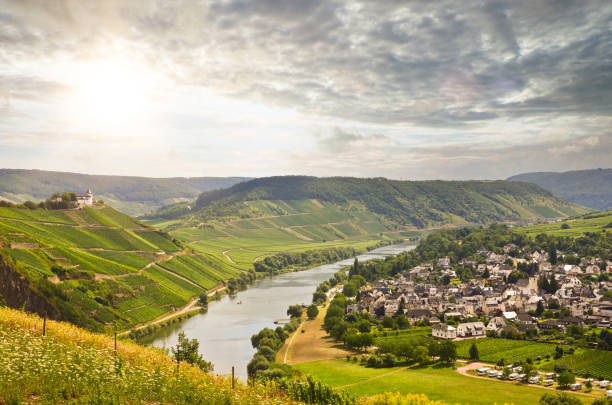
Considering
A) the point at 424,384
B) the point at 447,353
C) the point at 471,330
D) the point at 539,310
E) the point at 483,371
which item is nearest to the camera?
the point at 424,384

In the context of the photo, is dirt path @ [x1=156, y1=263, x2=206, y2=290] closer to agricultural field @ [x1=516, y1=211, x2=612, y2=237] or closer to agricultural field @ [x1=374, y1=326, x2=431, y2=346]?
agricultural field @ [x1=374, y1=326, x2=431, y2=346]

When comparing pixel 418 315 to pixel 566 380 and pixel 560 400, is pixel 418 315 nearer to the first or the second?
pixel 566 380

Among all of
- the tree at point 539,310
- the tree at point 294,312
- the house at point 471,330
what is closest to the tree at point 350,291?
the tree at point 294,312

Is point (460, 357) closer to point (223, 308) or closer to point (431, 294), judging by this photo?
point (431, 294)

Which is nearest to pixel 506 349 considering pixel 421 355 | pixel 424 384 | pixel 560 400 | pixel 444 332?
pixel 444 332

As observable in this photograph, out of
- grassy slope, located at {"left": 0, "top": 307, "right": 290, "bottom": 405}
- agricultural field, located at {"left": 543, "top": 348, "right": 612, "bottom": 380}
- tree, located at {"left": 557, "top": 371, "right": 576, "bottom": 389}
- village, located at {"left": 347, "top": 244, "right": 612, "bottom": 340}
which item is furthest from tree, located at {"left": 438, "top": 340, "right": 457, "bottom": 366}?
grassy slope, located at {"left": 0, "top": 307, "right": 290, "bottom": 405}

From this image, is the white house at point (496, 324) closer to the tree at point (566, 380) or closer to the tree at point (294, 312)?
the tree at point (566, 380)

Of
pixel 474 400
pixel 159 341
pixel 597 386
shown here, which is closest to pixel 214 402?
pixel 474 400
